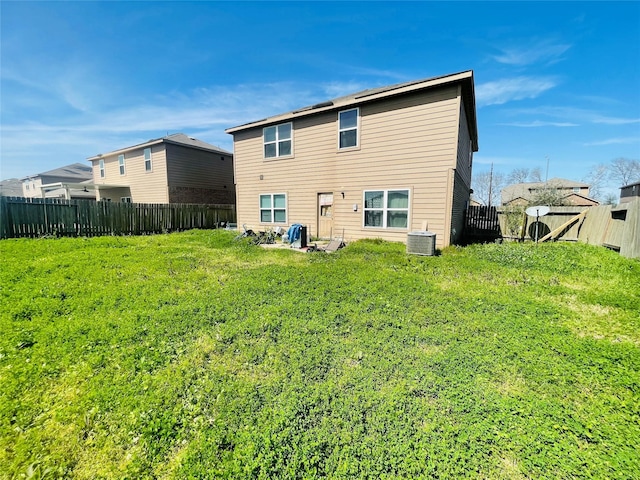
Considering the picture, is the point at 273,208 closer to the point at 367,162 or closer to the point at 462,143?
the point at 367,162

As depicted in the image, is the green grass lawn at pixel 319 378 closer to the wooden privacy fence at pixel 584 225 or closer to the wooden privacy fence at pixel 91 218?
the wooden privacy fence at pixel 584 225

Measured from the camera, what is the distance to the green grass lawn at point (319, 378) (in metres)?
1.81

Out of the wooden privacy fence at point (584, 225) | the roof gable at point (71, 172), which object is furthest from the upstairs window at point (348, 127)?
the roof gable at point (71, 172)

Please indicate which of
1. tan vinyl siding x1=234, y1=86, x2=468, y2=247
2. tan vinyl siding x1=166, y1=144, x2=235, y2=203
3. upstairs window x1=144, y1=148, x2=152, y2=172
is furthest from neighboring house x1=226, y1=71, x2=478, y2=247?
upstairs window x1=144, y1=148, x2=152, y2=172

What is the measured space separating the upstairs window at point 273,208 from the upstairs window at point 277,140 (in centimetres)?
183

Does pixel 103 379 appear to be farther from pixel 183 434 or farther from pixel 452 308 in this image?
pixel 452 308

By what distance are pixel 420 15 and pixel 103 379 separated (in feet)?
41.9

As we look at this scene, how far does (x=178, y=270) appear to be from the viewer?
6.34 meters

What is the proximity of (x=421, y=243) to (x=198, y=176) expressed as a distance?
15458 millimetres

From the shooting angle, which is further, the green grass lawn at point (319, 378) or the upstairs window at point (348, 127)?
the upstairs window at point (348, 127)

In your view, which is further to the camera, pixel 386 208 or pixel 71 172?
pixel 71 172

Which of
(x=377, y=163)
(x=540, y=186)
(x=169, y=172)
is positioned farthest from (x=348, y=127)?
(x=540, y=186)

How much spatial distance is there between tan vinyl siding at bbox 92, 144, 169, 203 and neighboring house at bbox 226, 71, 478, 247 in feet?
21.5

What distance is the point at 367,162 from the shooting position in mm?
9523
